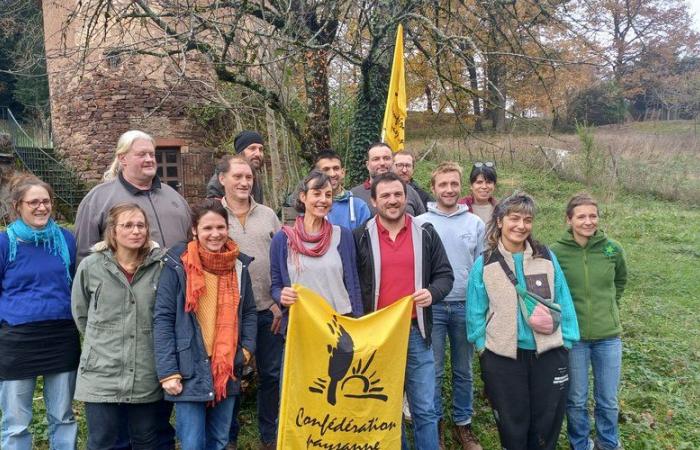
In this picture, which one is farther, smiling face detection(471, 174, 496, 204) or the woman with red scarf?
smiling face detection(471, 174, 496, 204)

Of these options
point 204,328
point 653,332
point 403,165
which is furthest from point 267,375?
point 653,332

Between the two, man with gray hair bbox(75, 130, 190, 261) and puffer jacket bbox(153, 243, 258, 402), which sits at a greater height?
man with gray hair bbox(75, 130, 190, 261)

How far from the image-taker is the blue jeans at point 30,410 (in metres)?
3.24

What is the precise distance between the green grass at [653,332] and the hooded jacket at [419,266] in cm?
134

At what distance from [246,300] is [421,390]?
116cm

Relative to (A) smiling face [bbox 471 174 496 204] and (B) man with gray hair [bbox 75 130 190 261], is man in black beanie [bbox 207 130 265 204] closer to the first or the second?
(B) man with gray hair [bbox 75 130 190 261]

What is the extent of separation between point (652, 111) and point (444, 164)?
36.9 m

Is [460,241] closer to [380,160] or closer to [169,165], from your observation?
[380,160]

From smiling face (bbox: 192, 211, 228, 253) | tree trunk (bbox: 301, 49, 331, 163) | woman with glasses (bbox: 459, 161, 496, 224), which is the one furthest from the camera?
tree trunk (bbox: 301, 49, 331, 163)

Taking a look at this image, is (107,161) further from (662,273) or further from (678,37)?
(678,37)

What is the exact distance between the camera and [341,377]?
10.3 feet

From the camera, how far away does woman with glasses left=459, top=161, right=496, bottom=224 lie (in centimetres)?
405

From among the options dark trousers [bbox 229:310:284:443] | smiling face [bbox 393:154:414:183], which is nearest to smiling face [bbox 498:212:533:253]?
smiling face [bbox 393:154:414:183]

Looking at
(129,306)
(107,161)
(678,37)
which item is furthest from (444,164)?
(678,37)
